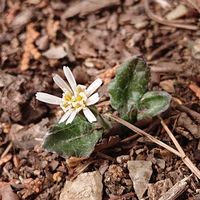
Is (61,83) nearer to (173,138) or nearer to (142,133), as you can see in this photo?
(142,133)

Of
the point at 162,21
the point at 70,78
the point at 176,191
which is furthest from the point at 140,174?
the point at 162,21

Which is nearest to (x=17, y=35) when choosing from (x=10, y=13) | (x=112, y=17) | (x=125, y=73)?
(x=10, y=13)

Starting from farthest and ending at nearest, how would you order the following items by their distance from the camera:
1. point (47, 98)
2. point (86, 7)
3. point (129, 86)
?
point (86, 7) → point (129, 86) → point (47, 98)

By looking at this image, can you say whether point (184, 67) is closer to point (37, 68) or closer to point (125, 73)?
point (125, 73)

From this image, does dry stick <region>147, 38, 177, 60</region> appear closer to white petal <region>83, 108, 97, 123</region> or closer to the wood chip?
the wood chip

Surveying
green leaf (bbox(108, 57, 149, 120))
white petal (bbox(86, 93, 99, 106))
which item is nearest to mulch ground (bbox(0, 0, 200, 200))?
green leaf (bbox(108, 57, 149, 120))

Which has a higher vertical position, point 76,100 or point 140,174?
point 76,100
